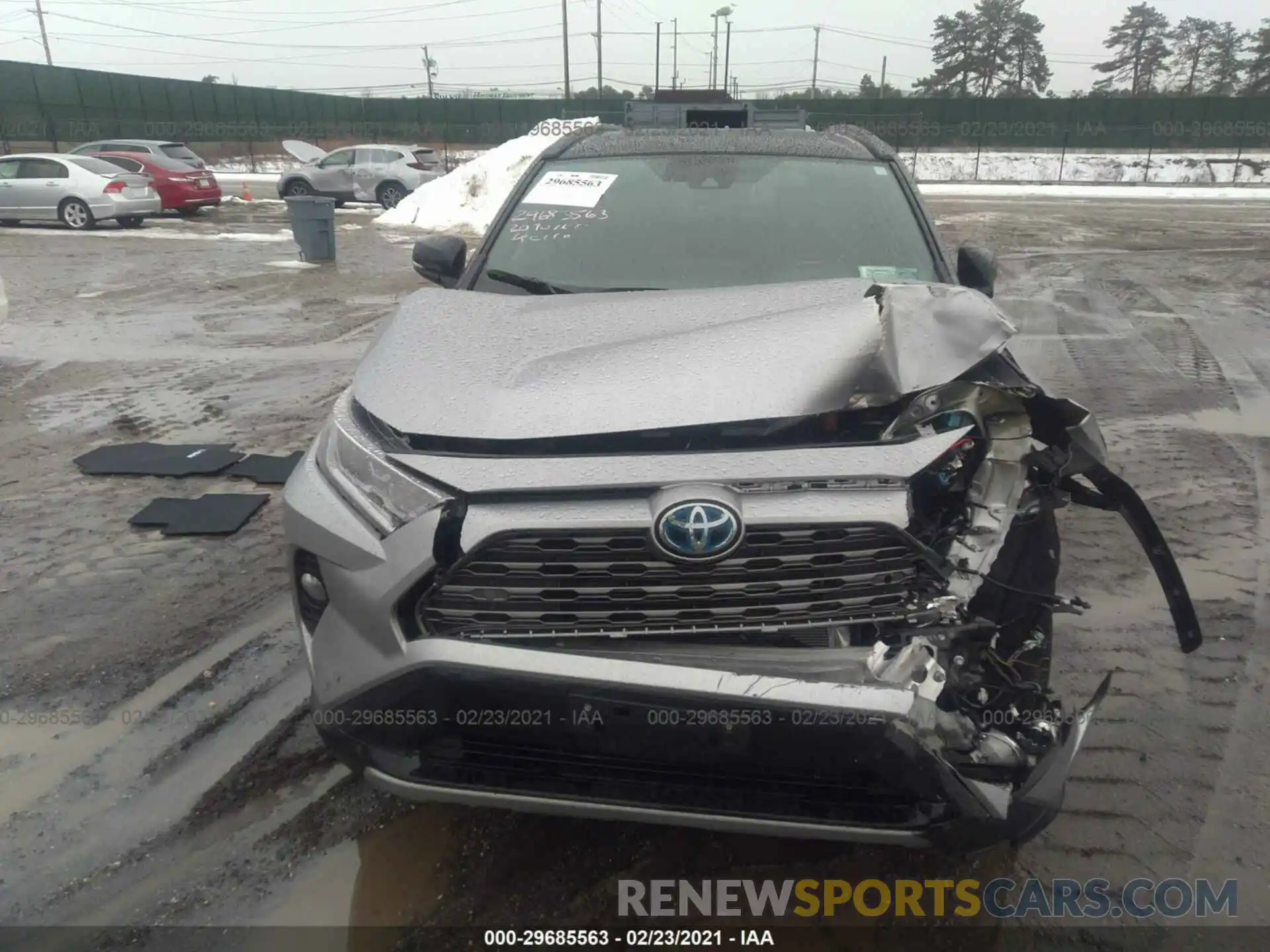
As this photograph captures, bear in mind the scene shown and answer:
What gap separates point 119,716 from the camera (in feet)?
10.2

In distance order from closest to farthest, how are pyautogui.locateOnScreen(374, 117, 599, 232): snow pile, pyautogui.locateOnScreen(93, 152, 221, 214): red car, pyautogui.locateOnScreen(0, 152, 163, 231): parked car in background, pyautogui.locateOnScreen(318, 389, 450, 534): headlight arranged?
pyautogui.locateOnScreen(318, 389, 450, 534): headlight → pyautogui.locateOnScreen(0, 152, 163, 231): parked car in background → pyautogui.locateOnScreen(93, 152, 221, 214): red car → pyautogui.locateOnScreen(374, 117, 599, 232): snow pile

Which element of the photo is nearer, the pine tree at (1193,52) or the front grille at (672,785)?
the front grille at (672,785)

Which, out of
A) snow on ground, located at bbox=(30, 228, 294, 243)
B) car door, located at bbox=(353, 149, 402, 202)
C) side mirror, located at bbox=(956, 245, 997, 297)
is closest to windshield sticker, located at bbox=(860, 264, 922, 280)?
side mirror, located at bbox=(956, 245, 997, 297)

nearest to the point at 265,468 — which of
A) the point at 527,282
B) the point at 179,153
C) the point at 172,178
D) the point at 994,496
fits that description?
the point at 527,282

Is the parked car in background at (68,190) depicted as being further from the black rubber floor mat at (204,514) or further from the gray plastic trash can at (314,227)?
the black rubber floor mat at (204,514)

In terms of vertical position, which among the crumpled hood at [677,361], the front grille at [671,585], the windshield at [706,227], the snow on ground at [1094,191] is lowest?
the snow on ground at [1094,191]

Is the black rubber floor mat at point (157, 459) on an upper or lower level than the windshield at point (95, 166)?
lower

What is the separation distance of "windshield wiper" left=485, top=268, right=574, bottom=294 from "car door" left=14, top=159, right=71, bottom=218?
18.0m

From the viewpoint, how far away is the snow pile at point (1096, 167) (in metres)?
34.4

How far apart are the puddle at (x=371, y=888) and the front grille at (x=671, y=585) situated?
835 mm

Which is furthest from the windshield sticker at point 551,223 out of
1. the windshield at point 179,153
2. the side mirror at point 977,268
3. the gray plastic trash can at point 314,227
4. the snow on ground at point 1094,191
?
the snow on ground at point 1094,191

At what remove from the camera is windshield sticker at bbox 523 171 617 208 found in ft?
12.1

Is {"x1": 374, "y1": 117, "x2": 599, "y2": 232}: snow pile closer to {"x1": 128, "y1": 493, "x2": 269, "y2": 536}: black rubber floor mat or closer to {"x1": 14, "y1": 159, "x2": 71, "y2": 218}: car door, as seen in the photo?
{"x1": 14, "y1": 159, "x2": 71, "y2": 218}: car door

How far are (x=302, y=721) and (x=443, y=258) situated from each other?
1.93m
